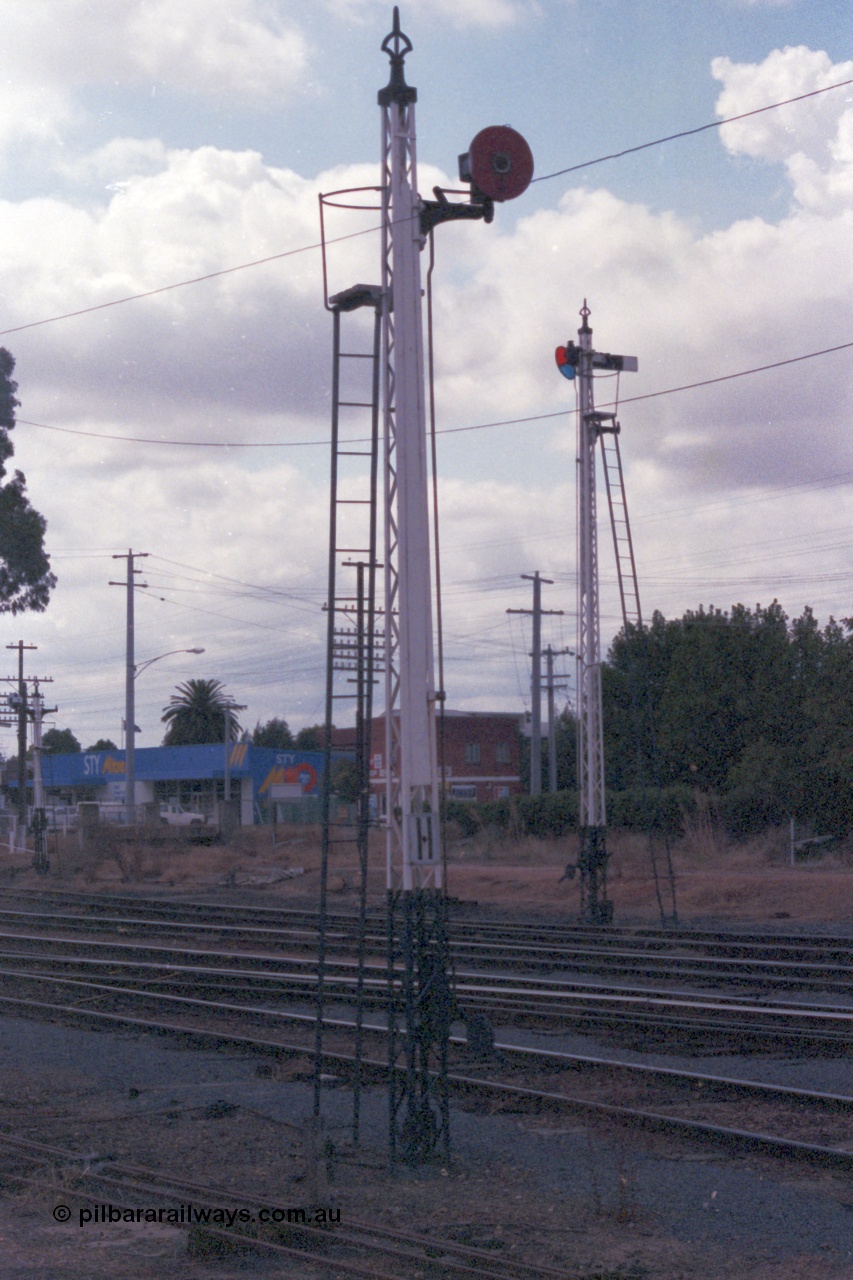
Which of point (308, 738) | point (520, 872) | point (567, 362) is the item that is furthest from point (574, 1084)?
point (308, 738)

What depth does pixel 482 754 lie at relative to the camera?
7225 cm

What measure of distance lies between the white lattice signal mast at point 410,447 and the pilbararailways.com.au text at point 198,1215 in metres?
2.11

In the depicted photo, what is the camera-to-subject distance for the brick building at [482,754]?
70875 mm

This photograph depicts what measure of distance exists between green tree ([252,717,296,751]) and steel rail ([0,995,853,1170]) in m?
97.4

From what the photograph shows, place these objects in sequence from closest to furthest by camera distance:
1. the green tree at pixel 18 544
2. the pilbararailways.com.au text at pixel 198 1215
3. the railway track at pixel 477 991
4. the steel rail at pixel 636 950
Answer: the pilbararailways.com.au text at pixel 198 1215
the railway track at pixel 477 991
the steel rail at pixel 636 950
the green tree at pixel 18 544

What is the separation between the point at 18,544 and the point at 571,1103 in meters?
29.6

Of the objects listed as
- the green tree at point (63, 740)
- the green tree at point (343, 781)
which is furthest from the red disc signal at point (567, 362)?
the green tree at point (63, 740)

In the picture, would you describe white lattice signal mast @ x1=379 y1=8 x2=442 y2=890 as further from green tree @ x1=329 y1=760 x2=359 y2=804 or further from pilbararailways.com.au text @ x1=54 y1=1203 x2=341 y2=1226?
green tree @ x1=329 y1=760 x2=359 y2=804

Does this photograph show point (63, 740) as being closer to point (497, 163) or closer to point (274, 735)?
point (274, 735)

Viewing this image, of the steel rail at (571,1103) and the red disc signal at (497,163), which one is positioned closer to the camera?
the steel rail at (571,1103)

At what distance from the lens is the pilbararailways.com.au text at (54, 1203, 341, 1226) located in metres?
6.49

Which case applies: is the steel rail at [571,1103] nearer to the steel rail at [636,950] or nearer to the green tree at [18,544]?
the steel rail at [636,950]

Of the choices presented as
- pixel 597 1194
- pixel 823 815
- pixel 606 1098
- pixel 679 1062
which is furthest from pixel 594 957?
pixel 823 815

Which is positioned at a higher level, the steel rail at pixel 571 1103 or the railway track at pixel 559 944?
the steel rail at pixel 571 1103
